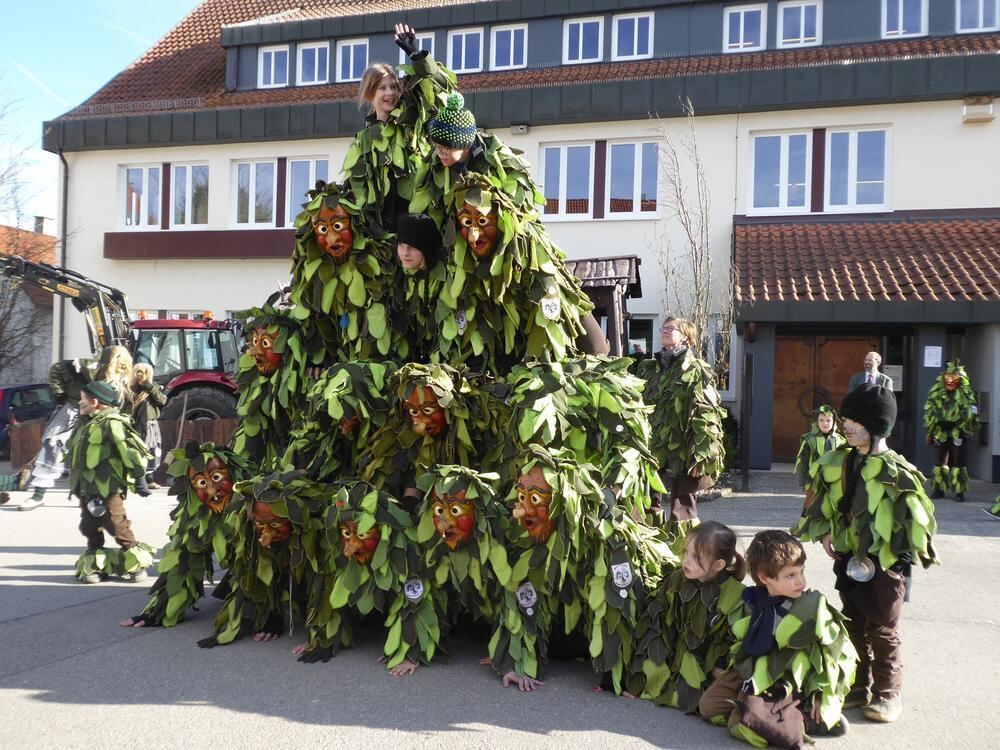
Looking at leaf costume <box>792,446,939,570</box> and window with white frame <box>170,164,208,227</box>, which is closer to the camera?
leaf costume <box>792,446,939,570</box>

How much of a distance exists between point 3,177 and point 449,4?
1321 centimetres

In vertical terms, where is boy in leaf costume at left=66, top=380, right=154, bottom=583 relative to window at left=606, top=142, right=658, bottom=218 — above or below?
below

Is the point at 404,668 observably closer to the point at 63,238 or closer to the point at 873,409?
the point at 873,409

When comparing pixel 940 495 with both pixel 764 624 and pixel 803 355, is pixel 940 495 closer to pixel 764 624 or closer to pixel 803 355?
pixel 803 355

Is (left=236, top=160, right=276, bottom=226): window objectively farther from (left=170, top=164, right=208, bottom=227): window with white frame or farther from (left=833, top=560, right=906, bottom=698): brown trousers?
(left=833, top=560, right=906, bottom=698): brown trousers

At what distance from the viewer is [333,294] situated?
5.03 meters

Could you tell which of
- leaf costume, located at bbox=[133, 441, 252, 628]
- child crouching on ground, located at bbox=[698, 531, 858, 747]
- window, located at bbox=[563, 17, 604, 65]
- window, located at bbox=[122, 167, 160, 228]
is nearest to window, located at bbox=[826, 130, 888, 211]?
window, located at bbox=[563, 17, 604, 65]

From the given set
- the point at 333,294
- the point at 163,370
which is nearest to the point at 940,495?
the point at 333,294

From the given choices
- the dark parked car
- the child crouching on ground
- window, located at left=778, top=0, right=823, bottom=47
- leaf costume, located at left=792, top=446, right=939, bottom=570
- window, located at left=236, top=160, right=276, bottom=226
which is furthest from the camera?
window, located at left=236, top=160, right=276, bottom=226

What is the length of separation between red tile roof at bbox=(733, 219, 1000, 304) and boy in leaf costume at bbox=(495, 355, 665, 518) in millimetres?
8713

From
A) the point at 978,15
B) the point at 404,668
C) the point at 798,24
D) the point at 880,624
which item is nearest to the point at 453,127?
the point at 404,668

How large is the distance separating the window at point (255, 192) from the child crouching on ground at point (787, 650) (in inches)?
Answer: 622

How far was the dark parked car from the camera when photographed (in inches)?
665

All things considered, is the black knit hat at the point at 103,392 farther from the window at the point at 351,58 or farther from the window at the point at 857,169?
the window at the point at 351,58
